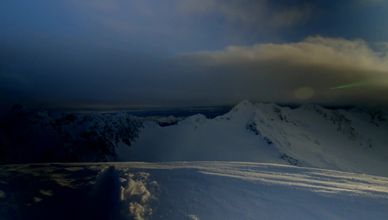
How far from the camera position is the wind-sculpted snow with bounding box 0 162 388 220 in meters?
11.9

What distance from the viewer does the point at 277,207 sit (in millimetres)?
12297

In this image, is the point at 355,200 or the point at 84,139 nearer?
the point at 355,200

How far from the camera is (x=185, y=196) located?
515 inches

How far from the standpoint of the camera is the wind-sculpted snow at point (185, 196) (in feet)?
39.0

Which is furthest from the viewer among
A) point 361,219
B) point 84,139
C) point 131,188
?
point 84,139

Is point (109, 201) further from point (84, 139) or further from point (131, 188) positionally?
point (84, 139)

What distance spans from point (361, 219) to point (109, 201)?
299 inches

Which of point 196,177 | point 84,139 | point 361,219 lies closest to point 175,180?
point 196,177

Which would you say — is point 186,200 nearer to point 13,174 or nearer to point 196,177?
point 196,177

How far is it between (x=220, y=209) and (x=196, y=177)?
295 cm

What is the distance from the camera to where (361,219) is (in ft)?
37.8

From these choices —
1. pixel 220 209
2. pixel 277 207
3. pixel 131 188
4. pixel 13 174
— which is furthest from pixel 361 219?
pixel 13 174

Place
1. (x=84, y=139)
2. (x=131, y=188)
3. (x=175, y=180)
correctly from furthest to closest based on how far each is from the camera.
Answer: (x=84, y=139), (x=175, y=180), (x=131, y=188)

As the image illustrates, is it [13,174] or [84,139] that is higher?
[13,174]
